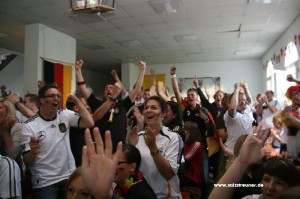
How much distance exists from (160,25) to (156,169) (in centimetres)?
499

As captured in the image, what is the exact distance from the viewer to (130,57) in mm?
9969

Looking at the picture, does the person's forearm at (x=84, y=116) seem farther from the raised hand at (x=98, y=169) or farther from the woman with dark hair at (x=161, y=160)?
the raised hand at (x=98, y=169)

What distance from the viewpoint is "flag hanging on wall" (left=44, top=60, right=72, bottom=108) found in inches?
245

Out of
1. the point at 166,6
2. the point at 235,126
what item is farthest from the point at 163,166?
Answer: the point at 166,6

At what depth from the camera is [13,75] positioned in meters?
8.84

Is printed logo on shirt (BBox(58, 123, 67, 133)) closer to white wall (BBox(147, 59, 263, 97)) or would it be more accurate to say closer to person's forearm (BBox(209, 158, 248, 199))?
person's forearm (BBox(209, 158, 248, 199))

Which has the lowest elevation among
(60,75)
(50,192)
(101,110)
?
(50,192)

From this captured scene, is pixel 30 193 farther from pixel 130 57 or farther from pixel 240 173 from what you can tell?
pixel 130 57

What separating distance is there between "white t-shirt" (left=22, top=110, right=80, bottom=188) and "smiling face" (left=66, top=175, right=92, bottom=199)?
844mm

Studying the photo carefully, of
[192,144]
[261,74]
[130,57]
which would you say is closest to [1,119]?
[192,144]

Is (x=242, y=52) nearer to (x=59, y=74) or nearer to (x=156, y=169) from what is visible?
(x=59, y=74)

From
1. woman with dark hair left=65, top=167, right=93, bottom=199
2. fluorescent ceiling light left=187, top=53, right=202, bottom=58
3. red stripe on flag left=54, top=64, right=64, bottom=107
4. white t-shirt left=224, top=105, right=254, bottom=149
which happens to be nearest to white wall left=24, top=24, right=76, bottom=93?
red stripe on flag left=54, top=64, right=64, bottom=107

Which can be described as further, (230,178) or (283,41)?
(283,41)

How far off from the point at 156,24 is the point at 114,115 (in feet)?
12.7
